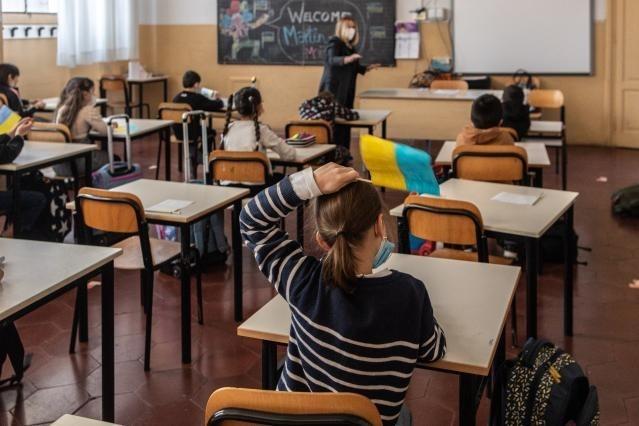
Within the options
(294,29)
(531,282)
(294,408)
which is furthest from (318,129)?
(294,29)

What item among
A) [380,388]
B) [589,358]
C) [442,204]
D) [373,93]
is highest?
[373,93]

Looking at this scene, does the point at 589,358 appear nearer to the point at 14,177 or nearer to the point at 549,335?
the point at 549,335

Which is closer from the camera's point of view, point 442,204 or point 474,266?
point 474,266

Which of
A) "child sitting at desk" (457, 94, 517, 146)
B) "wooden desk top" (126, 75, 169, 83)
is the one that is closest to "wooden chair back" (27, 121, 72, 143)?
"child sitting at desk" (457, 94, 517, 146)

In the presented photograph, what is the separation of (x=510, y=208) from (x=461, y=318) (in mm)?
1519

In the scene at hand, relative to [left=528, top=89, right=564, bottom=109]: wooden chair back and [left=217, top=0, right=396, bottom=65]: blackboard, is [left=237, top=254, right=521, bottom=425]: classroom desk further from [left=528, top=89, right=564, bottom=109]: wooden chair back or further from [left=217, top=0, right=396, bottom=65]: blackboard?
[left=217, top=0, right=396, bottom=65]: blackboard

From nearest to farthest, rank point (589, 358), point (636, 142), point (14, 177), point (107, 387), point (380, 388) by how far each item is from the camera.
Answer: point (380, 388), point (107, 387), point (589, 358), point (14, 177), point (636, 142)

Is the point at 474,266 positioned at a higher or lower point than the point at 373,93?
lower

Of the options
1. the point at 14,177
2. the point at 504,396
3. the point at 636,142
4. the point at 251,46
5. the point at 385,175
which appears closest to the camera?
Answer: the point at 504,396

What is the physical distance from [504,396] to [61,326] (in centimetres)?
251

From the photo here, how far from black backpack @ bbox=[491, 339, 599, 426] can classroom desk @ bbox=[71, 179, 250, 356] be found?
1672 millimetres

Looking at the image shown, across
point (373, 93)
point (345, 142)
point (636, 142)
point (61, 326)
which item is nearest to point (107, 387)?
point (61, 326)

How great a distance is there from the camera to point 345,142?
7.07 metres

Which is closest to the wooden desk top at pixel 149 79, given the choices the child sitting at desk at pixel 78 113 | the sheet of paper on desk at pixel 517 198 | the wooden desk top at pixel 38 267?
the child sitting at desk at pixel 78 113
